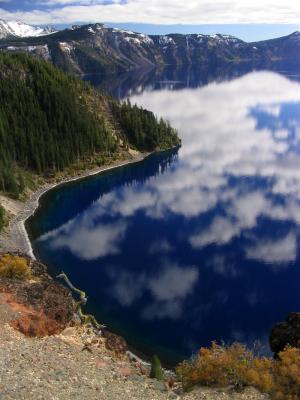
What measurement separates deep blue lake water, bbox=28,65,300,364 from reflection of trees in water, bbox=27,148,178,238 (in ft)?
1.23

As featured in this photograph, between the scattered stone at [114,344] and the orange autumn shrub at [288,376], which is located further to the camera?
the scattered stone at [114,344]

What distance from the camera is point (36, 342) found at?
54.9 metres

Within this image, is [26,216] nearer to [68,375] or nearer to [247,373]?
[68,375]

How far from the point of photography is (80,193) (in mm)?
162125

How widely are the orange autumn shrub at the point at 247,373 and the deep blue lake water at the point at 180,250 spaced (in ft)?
70.9

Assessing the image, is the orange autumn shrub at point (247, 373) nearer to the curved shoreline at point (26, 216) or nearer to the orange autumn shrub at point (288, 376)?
the orange autumn shrub at point (288, 376)

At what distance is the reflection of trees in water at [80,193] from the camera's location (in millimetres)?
132875

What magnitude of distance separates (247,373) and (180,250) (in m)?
64.3

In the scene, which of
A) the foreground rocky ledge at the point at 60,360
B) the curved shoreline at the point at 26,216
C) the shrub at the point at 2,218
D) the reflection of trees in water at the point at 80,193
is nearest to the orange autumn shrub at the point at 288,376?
the foreground rocky ledge at the point at 60,360

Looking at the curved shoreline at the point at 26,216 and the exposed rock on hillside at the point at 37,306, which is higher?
the exposed rock on hillside at the point at 37,306

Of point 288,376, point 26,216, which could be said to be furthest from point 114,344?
point 26,216

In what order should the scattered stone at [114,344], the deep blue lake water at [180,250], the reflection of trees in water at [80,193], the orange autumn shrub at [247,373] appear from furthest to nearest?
the reflection of trees in water at [80,193], the deep blue lake water at [180,250], the scattered stone at [114,344], the orange autumn shrub at [247,373]

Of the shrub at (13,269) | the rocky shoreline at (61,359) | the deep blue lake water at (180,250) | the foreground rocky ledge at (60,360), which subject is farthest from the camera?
the deep blue lake water at (180,250)

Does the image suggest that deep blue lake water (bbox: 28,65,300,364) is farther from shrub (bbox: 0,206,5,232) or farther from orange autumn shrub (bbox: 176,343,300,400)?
orange autumn shrub (bbox: 176,343,300,400)
